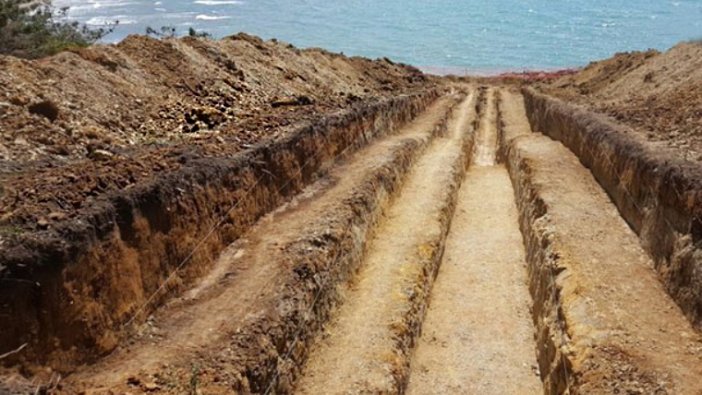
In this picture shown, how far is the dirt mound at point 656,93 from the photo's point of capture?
18.1 metres

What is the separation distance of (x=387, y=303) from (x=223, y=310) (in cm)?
439

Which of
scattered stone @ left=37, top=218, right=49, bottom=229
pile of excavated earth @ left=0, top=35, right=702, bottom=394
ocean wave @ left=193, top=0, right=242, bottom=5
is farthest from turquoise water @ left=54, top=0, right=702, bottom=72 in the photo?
scattered stone @ left=37, top=218, right=49, bottom=229

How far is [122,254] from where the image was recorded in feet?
32.6

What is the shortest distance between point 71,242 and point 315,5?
12503cm

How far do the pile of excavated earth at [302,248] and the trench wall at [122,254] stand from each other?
34 mm

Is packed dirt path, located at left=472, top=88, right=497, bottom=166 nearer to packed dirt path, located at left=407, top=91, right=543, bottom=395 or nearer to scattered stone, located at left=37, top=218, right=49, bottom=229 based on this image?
packed dirt path, located at left=407, top=91, right=543, bottom=395

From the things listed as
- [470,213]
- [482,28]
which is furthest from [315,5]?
[470,213]

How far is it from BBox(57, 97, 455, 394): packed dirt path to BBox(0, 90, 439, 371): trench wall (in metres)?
0.31

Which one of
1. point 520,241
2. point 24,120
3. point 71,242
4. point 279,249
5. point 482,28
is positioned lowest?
point 520,241

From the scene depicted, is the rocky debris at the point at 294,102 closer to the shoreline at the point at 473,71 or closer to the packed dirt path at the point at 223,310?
the packed dirt path at the point at 223,310

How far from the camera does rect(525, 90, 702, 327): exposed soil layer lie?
11906mm

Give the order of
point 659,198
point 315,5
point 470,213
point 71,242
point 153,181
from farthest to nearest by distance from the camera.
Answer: point 315,5
point 470,213
point 659,198
point 153,181
point 71,242

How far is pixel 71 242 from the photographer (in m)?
8.85

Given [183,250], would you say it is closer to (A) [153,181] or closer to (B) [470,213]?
(A) [153,181]
